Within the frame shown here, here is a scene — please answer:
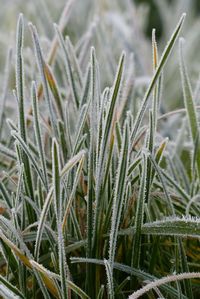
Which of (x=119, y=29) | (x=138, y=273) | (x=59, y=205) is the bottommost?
(x=138, y=273)

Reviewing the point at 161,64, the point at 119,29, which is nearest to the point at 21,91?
the point at 161,64

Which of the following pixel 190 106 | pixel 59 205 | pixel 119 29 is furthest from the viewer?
pixel 119 29

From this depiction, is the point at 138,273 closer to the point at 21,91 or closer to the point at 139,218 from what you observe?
the point at 139,218

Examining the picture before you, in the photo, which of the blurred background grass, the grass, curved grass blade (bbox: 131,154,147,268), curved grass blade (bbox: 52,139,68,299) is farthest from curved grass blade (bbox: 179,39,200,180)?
the blurred background grass

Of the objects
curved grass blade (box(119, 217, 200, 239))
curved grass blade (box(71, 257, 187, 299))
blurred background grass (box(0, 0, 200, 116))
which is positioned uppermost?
blurred background grass (box(0, 0, 200, 116))

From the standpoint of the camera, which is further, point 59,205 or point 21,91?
point 21,91

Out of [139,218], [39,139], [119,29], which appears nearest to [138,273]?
[139,218]

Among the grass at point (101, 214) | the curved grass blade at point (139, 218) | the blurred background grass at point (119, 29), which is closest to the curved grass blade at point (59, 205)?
the grass at point (101, 214)

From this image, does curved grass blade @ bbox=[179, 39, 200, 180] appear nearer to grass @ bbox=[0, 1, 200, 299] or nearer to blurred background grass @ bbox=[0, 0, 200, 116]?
grass @ bbox=[0, 1, 200, 299]

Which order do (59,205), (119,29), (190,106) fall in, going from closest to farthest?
(59,205) → (190,106) → (119,29)

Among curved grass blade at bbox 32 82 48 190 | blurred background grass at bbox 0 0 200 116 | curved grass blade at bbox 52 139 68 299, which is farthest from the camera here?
blurred background grass at bbox 0 0 200 116

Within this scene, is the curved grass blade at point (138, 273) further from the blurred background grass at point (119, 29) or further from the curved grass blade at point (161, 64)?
the blurred background grass at point (119, 29)

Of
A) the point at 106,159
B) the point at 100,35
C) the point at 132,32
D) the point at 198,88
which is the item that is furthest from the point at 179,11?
the point at 106,159

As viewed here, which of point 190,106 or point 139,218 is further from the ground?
point 190,106
